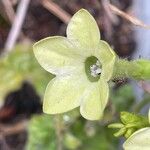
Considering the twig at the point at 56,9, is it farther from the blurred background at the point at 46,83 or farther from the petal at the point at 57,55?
the petal at the point at 57,55

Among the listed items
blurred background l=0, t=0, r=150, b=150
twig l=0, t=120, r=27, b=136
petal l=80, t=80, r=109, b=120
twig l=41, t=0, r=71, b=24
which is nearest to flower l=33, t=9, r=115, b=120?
petal l=80, t=80, r=109, b=120

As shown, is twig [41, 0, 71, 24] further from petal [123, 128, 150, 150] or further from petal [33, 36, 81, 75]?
→ petal [123, 128, 150, 150]

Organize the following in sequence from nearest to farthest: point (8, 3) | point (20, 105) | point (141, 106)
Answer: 1. point (141, 106)
2. point (8, 3)
3. point (20, 105)

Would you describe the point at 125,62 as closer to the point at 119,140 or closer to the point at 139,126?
the point at 139,126

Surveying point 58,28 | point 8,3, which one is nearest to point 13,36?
point 8,3

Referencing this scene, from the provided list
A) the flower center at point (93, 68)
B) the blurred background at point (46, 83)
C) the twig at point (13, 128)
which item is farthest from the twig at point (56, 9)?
the flower center at point (93, 68)

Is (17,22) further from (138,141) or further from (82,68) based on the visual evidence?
(138,141)

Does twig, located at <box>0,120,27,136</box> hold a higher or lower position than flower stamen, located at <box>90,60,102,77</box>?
lower
